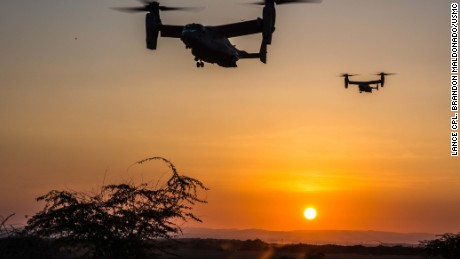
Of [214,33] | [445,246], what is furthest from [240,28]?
[445,246]

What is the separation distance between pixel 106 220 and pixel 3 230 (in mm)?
3015

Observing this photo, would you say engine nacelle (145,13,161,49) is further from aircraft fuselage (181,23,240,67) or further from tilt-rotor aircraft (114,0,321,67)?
aircraft fuselage (181,23,240,67)

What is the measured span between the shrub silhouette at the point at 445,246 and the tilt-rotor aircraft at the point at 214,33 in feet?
89.9

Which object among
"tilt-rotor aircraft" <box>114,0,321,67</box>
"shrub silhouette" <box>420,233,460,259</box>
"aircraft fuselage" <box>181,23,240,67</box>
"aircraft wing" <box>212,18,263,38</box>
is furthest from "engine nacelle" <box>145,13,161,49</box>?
"shrub silhouette" <box>420,233,460,259</box>

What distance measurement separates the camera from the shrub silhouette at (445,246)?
111 ft

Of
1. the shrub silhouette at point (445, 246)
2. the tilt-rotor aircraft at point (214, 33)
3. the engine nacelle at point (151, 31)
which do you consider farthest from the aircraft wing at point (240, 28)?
the shrub silhouette at point (445, 246)

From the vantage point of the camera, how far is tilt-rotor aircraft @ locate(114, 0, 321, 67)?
56.3 metres

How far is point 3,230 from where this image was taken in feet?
68.0

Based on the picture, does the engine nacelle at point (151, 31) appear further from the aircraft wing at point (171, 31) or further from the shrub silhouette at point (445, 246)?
the shrub silhouette at point (445, 246)

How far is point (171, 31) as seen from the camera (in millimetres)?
66812

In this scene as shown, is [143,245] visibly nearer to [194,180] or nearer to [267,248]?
[194,180]

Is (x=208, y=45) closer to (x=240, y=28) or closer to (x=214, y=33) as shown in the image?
(x=214, y=33)

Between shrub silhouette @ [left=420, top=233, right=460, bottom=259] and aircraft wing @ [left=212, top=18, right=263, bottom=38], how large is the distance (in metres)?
31.4

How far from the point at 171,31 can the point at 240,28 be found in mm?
6952
